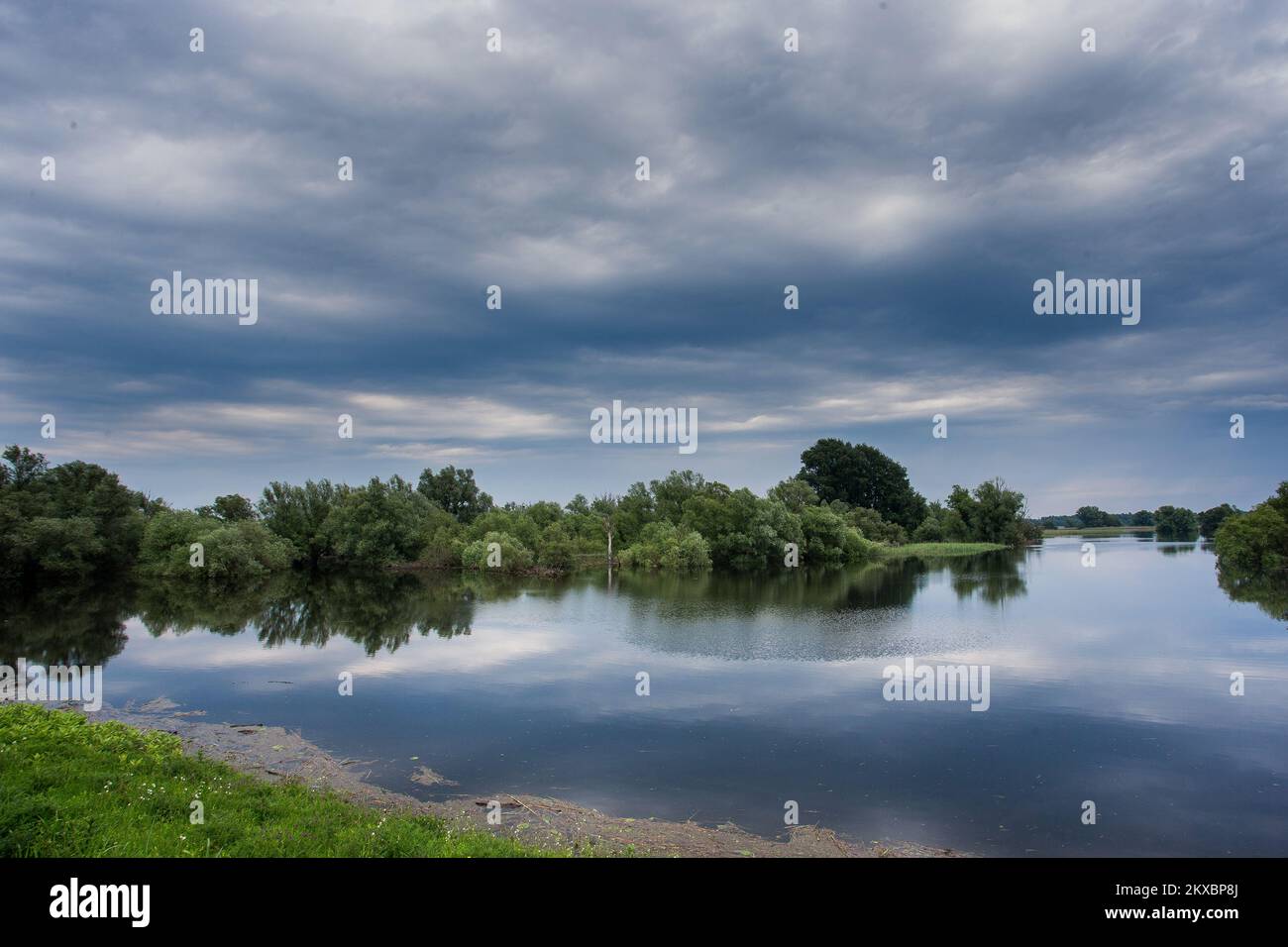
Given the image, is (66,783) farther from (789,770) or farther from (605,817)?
(789,770)

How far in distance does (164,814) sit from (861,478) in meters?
124

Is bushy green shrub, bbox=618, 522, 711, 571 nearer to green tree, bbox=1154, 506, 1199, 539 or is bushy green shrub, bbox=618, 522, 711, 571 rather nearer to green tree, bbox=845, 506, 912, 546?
green tree, bbox=845, 506, 912, 546

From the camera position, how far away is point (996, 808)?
41.9 feet

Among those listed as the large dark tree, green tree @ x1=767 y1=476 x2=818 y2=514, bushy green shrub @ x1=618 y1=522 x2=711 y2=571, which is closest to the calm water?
bushy green shrub @ x1=618 y1=522 x2=711 y2=571

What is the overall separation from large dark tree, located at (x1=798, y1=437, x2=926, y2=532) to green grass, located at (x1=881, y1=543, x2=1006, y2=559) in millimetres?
14186

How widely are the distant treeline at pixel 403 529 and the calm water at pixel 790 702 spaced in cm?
2315

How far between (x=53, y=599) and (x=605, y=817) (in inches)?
2143

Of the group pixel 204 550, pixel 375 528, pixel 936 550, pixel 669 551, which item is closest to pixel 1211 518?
pixel 936 550

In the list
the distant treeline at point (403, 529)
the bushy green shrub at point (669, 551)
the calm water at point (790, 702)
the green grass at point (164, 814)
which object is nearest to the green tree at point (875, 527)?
the distant treeline at point (403, 529)

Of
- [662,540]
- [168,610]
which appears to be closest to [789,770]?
[168,610]

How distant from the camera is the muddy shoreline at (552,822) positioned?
35.8 ft

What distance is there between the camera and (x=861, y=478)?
12488 centimetres

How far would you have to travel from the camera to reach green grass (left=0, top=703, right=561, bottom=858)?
7.98 meters

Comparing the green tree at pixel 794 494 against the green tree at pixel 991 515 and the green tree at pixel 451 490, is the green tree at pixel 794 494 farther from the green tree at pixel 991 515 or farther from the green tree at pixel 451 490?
the green tree at pixel 451 490
